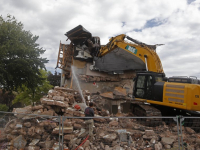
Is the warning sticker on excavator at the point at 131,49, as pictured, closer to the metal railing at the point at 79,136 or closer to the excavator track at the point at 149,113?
the excavator track at the point at 149,113

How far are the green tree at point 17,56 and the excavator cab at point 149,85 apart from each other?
891 cm

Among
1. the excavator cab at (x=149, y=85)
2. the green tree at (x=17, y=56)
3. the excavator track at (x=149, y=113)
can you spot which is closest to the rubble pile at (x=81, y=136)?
the excavator track at (x=149, y=113)

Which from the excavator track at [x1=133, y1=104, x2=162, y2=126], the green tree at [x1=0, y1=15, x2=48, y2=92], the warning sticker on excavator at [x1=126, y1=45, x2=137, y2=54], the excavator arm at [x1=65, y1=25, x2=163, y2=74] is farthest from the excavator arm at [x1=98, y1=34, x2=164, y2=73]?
the green tree at [x1=0, y1=15, x2=48, y2=92]

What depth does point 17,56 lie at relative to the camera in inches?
506

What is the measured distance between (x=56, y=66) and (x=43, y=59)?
1336 mm

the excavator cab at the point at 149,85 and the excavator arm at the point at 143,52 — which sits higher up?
the excavator arm at the point at 143,52

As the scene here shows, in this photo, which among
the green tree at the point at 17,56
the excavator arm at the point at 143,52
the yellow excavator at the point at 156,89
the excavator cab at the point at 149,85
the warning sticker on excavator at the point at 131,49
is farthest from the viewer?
the green tree at the point at 17,56

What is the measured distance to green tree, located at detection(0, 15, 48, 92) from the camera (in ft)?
39.5

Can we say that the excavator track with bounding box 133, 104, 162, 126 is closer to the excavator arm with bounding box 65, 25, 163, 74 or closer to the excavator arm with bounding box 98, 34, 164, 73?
the excavator arm with bounding box 98, 34, 164, 73

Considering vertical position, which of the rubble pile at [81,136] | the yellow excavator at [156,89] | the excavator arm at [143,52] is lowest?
the rubble pile at [81,136]

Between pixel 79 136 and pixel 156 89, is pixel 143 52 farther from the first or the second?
pixel 79 136

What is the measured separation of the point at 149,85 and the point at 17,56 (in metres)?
10.5

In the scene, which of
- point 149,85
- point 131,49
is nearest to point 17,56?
point 131,49

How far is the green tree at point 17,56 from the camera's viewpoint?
1203cm
